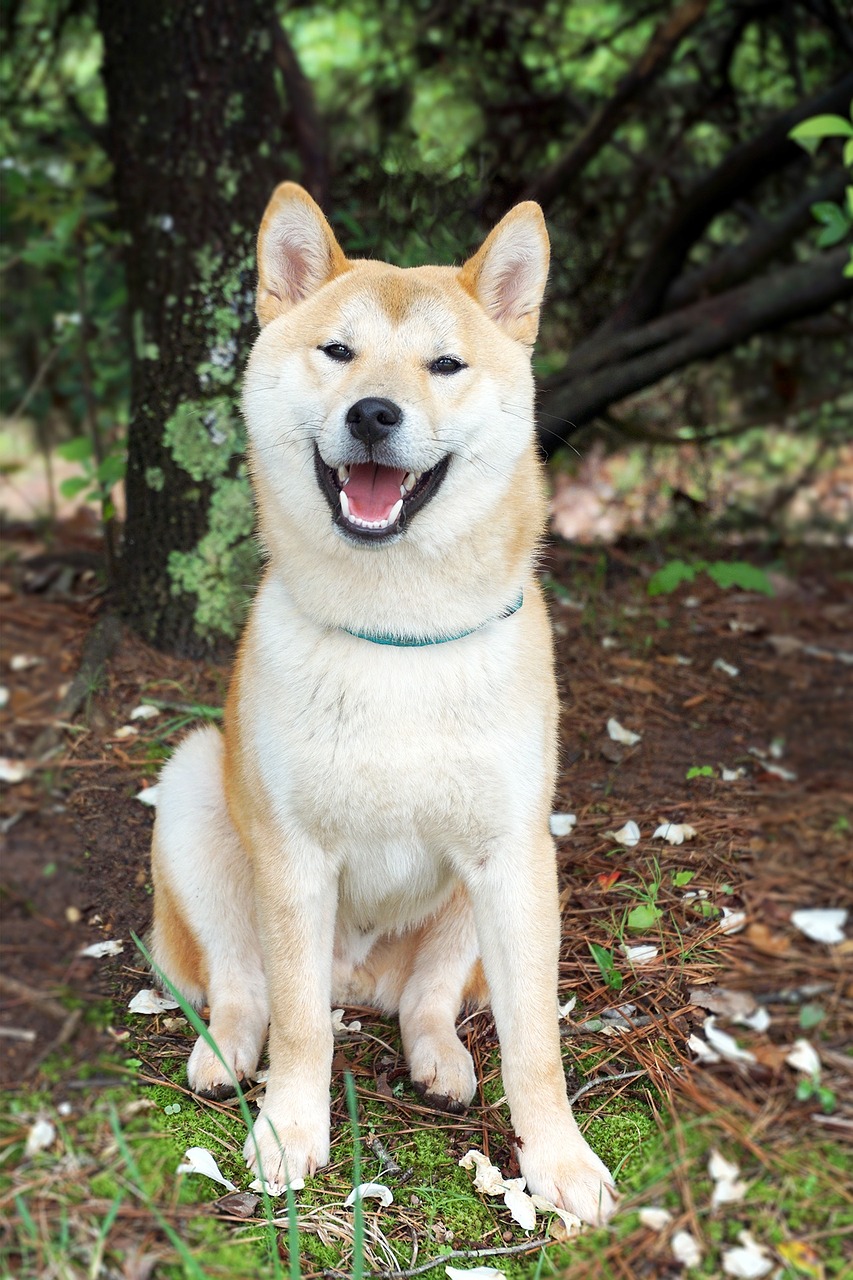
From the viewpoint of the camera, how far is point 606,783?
140 inches

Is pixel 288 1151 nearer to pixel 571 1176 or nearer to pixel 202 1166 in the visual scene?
pixel 202 1166

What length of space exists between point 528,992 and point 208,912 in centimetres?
80

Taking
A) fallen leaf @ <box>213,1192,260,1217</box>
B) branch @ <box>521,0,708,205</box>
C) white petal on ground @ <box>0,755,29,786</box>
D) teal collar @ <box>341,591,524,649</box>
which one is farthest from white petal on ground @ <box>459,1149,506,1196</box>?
branch @ <box>521,0,708,205</box>

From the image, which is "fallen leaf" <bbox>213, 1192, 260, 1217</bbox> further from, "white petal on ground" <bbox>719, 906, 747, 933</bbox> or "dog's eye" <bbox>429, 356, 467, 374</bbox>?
Result: "dog's eye" <bbox>429, 356, 467, 374</bbox>

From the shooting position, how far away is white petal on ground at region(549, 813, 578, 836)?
3297 mm

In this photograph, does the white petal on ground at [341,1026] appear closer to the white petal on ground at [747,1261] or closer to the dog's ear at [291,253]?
the white petal on ground at [747,1261]

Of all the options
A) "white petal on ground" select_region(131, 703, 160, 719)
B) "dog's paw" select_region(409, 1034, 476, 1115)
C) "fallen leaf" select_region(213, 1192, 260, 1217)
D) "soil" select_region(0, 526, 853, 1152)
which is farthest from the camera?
"white petal on ground" select_region(131, 703, 160, 719)

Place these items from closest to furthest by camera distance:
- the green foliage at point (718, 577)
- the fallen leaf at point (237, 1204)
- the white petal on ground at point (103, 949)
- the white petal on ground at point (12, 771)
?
1. the fallen leaf at point (237, 1204)
2. the white petal on ground at point (103, 949)
3. the white petal on ground at point (12, 771)
4. the green foliage at point (718, 577)

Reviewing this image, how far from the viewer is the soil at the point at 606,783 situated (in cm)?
256

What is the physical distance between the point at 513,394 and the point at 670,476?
4.05m

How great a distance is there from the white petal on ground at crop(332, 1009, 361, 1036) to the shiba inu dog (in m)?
0.23

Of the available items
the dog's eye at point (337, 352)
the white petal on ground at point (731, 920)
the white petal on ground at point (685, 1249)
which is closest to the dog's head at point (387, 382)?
the dog's eye at point (337, 352)

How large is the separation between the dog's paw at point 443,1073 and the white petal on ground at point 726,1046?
0.51 m

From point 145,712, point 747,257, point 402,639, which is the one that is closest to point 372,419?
point 402,639
